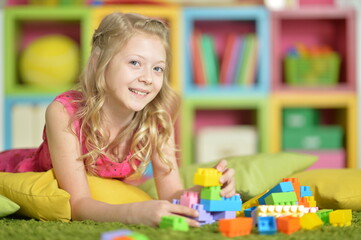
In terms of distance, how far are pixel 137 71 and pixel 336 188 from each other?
1.89ft

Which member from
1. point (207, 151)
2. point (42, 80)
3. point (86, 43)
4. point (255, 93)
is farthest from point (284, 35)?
point (42, 80)

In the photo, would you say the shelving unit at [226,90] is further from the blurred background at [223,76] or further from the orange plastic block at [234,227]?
the orange plastic block at [234,227]

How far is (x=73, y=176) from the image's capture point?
138 cm

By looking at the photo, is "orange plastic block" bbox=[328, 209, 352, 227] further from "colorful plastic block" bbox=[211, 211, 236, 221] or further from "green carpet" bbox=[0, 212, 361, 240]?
"colorful plastic block" bbox=[211, 211, 236, 221]

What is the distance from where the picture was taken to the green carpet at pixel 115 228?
1.03 m

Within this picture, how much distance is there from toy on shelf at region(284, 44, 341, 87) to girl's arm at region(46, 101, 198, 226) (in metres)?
1.92

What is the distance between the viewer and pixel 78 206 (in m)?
1.34

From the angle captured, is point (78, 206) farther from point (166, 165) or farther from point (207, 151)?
point (207, 151)

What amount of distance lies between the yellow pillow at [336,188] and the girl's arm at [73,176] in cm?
53

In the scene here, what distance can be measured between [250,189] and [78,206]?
1.65 feet

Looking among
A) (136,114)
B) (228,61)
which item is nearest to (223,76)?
(228,61)

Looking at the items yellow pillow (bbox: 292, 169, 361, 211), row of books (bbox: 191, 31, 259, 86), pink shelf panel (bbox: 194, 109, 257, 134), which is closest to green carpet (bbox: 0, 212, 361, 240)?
yellow pillow (bbox: 292, 169, 361, 211)

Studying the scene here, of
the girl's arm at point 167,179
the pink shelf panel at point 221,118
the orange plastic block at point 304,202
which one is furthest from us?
the pink shelf panel at point 221,118

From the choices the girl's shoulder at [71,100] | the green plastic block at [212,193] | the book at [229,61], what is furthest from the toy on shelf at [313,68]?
the green plastic block at [212,193]
